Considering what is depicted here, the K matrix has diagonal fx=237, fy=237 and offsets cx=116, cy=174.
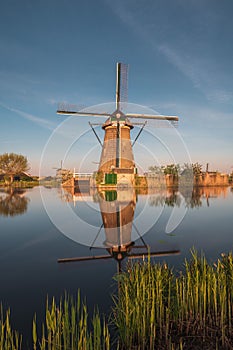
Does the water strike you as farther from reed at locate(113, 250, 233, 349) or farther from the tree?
the tree

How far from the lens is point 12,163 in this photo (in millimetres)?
57750

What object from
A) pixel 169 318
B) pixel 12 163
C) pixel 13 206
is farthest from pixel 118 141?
pixel 12 163

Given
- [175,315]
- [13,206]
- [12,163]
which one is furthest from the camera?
[12,163]

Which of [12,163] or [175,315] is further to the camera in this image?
[12,163]

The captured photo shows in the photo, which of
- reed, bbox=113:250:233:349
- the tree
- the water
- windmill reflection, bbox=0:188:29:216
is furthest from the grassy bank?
the tree

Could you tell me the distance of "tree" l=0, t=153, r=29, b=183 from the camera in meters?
57.5

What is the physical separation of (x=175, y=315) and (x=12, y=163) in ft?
198

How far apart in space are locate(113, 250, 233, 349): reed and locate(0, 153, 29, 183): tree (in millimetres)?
59247

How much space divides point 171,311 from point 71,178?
42.1m

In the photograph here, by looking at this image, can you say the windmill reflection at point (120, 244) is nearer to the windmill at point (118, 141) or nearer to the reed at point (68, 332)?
the reed at point (68, 332)

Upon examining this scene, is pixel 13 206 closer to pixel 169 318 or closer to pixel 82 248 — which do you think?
pixel 82 248

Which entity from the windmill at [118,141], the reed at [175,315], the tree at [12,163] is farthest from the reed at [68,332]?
the tree at [12,163]

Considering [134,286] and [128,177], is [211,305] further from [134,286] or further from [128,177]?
[128,177]

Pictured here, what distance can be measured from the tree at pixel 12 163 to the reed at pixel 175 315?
194ft
